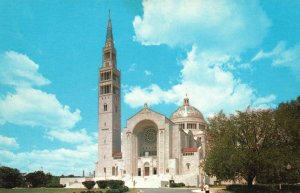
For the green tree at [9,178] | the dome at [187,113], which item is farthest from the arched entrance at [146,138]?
the green tree at [9,178]

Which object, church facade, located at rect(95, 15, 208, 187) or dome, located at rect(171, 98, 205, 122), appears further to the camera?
dome, located at rect(171, 98, 205, 122)

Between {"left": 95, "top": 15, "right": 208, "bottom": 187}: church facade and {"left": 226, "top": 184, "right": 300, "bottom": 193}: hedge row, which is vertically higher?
{"left": 95, "top": 15, "right": 208, "bottom": 187}: church facade

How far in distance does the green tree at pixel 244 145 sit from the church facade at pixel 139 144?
33.0 m

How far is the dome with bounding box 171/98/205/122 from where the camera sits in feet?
340

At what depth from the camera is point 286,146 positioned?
41.4m

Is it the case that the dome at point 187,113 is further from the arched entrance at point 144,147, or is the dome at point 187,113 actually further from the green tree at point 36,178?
the green tree at point 36,178

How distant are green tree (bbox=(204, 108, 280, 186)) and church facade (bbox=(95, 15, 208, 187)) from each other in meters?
33.0

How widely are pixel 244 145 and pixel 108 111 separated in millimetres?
52177

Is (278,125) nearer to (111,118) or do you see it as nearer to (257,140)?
(257,140)

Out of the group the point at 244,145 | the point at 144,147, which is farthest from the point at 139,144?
the point at 244,145

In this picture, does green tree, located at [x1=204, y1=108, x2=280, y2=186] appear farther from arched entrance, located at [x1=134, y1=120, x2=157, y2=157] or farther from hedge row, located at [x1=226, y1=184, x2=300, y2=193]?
arched entrance, located at [x1=134, y1=120, x2=157, y2=157]

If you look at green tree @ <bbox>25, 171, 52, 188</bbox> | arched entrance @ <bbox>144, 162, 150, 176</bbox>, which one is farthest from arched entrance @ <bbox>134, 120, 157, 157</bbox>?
green tree @ <bbox>25, 171, 52, 188</bbox>

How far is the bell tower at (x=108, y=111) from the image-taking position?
8881cm

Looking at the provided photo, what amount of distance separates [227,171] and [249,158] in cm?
296
